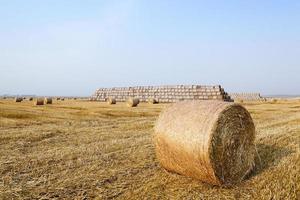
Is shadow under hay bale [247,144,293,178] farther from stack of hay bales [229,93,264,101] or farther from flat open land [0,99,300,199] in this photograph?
stack of hay bales [229,93,264,101]

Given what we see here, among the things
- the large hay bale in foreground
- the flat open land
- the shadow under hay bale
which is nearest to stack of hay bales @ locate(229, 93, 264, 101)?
the flat open land

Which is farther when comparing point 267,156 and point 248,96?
point 248,96

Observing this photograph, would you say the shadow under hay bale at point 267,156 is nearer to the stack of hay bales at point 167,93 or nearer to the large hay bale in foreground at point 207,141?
the large hay bale in foreground at point 207,141

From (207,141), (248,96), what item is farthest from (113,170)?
(248,96)

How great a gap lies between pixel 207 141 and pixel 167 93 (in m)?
41.1

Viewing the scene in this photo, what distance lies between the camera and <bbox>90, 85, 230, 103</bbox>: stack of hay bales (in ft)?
143

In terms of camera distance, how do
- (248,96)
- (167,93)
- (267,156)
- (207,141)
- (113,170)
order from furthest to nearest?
(248,96) → (167,93) → (267,156) → (113,170) → (207,141)

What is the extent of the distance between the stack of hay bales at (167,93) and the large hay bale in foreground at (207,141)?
3402 cm

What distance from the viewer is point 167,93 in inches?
1896

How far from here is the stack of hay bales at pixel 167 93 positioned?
43.4 meters

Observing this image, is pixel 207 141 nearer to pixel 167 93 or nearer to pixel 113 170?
pixel 113 170

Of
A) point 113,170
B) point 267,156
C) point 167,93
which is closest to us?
point 113,170

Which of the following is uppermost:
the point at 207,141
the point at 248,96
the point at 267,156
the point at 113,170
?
the point at 248,96

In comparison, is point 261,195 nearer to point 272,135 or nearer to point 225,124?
point 225,124
